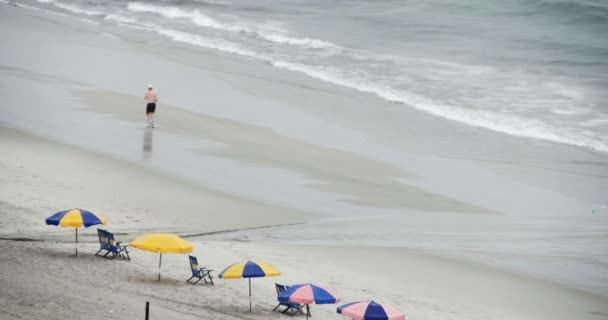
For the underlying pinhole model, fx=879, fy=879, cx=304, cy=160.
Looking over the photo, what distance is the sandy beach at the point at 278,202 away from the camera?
14703 mm

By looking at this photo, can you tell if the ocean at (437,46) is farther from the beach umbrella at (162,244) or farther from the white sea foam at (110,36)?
the beach umbrella at (162,244)

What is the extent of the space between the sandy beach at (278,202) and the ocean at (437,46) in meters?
3.04

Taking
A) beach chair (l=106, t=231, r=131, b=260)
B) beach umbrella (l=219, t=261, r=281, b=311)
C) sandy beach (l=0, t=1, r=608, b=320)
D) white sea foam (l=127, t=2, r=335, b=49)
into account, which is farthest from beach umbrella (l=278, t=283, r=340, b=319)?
white sea foam (l=127, t=2, r=335, b=49)

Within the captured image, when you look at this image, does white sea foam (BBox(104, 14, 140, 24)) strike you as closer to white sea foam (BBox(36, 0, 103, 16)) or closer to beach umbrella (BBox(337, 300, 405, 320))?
white sea foam (BBox(36, 0, 103, 16))

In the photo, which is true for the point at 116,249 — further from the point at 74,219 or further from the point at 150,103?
the point at 150,103

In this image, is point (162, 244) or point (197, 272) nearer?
point (162, 244)

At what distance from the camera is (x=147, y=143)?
78.0 ft

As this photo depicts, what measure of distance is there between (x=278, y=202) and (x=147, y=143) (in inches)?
217

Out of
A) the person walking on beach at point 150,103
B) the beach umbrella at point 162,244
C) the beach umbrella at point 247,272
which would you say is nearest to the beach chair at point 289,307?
the beach umbrella at point 247,272

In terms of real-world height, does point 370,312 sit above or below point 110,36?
below

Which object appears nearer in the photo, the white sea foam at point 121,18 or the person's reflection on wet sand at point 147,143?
the person's reflection on wet sand at point 147,143

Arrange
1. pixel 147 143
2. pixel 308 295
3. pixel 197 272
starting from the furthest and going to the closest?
pixel 147 143, pixel 197 272, pixel 308 295

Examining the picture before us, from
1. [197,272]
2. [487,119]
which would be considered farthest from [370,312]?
[487,119]

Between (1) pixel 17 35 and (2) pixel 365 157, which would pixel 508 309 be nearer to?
(2) pixel 365 157
